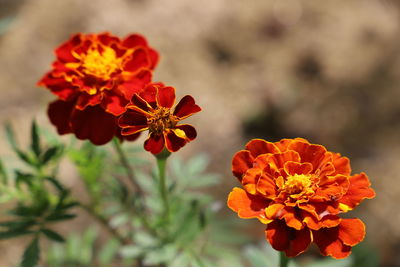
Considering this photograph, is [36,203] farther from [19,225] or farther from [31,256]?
[31,256]

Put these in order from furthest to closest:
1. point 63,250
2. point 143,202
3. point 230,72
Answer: point 230,72 → point 63,250 → point 143,202

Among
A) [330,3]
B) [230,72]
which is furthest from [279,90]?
[330,3]

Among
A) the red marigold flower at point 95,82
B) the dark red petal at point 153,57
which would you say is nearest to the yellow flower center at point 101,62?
the red marigold flower at point 95,82

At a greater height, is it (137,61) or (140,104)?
(137,61)

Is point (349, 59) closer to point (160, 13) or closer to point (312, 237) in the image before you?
point (160, 13)

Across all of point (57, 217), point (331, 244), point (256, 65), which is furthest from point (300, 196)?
point (256, 65)

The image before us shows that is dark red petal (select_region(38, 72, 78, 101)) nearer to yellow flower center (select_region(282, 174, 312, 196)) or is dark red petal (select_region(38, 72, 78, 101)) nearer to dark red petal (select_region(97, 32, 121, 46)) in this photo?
dark red petal (select_region(97, 32, 121, 46))
